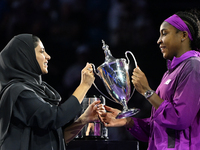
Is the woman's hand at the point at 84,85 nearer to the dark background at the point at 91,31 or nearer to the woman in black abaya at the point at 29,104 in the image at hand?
the woman in black abaya at the point at 29,104

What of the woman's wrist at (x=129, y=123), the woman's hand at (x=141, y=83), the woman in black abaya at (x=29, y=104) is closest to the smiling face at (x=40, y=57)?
the woman in black abaya at (x=29, y=104)

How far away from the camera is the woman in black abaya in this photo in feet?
4.16

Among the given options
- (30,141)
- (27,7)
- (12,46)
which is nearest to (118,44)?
(27,7)

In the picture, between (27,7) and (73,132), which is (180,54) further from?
(27,7)

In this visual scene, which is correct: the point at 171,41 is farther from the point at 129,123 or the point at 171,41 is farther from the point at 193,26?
the point at 129,123

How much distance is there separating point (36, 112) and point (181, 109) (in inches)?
25.8

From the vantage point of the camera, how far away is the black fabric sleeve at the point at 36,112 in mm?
1266

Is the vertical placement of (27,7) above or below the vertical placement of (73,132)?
above

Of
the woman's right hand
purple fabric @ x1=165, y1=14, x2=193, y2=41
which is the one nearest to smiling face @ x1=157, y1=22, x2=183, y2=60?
purple fabric @ x1=165, y1=14, x2=193, y2=41

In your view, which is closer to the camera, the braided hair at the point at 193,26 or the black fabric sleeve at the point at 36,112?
the black fabric sleeve at the point at 36,112

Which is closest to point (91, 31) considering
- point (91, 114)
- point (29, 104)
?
point (91, 114)

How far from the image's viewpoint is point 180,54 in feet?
4.87

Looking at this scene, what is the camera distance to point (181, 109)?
129 cm

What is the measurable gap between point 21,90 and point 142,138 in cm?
81
